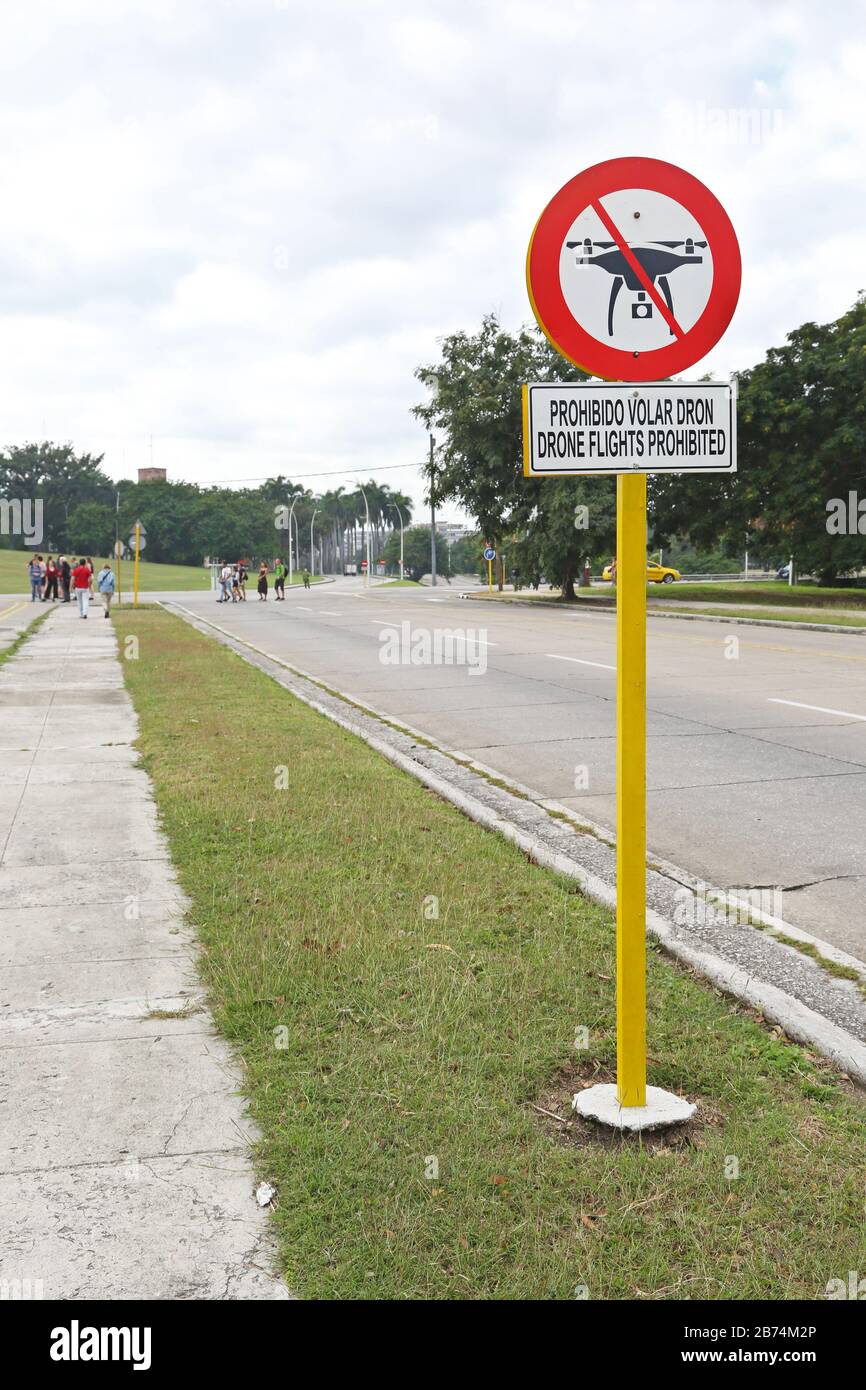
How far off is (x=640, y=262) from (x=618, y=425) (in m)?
0.49

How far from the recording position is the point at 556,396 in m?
3.46

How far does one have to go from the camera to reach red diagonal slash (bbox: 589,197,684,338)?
11.5 feet

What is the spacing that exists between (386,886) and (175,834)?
5.91 feet

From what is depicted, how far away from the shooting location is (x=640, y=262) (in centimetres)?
352

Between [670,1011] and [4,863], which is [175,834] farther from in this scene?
[670,1011]

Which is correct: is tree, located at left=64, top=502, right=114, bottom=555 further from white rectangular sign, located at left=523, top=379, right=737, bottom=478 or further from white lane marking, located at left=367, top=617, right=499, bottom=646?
white rectangular sign, located at left=523, top=379, right=737, bottom=478

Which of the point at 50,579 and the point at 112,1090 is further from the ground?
the point at 50,579

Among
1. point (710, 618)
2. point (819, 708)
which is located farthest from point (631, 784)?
point (710, 618)

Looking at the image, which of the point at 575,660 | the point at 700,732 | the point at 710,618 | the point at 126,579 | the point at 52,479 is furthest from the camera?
the point at 52,479

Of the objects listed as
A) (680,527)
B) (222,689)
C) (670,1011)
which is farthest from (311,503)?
(670,1011)

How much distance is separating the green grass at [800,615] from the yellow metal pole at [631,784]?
76.5ft

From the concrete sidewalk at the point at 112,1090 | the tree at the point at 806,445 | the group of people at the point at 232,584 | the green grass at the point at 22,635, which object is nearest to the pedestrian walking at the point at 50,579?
the group of people at the point at 232,584

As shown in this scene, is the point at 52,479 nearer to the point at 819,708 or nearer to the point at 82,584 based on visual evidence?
the point at 82,584

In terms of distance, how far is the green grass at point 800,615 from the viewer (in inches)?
1037
